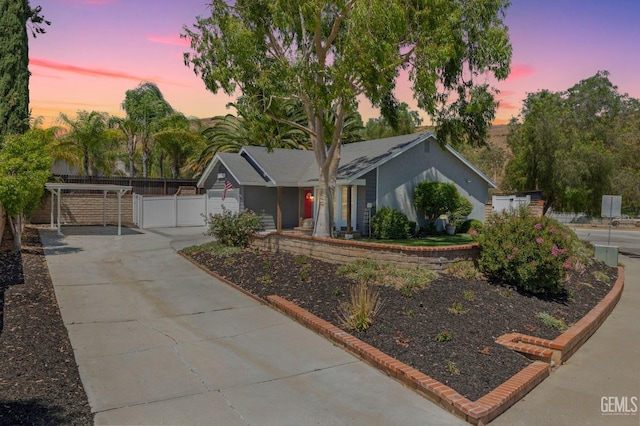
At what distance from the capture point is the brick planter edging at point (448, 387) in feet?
16.7

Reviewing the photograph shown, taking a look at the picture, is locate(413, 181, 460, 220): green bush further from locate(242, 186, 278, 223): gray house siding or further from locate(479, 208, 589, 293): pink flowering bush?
locate(479, 208, 589, 293): pink flowering bush

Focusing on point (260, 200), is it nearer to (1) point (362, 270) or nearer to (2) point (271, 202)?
(2) point (271, 202)

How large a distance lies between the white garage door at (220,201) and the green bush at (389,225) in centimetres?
709

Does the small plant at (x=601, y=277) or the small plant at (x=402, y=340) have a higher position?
the small plant at (x=402, y=340)

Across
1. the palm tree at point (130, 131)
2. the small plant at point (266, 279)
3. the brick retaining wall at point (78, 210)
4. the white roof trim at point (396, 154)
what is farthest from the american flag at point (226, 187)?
the palm tree at point (130, 131)

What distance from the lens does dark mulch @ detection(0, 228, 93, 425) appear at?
14.6 feet

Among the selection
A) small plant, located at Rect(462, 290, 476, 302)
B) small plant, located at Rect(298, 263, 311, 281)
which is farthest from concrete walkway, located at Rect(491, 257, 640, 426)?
small plant, located at Rect(298, 263, 311, 281)

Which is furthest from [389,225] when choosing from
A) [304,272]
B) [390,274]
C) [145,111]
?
[145,111]

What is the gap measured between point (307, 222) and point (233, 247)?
317 inches

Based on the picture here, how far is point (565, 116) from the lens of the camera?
39.4 m

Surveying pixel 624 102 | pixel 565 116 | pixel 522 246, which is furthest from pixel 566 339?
pixel 624 102

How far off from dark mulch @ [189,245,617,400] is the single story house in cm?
798

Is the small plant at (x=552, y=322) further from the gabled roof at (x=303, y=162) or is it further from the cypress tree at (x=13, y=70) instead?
the cypress tree at (x=13, y=70)

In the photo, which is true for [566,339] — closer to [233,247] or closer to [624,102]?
[233,247]
